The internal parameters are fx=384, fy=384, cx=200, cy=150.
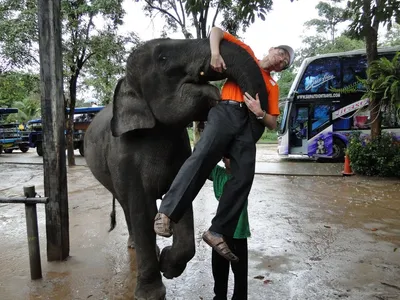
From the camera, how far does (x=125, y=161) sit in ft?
9.24

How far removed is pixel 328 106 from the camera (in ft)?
46.7

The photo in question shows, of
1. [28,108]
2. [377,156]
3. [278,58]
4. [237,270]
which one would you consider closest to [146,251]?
[237,270]

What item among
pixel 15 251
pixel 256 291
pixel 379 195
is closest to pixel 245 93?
pixel 256 291

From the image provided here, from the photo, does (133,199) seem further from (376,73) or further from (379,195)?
(376,73)

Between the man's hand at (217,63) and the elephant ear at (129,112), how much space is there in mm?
626

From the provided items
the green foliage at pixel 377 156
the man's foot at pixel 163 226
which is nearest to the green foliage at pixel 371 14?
the man's foot at pixel 163 226

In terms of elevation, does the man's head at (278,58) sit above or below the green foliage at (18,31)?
below

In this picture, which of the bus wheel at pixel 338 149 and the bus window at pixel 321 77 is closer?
the bus window at pixel 321 77

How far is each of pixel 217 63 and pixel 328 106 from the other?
12969 millimetres

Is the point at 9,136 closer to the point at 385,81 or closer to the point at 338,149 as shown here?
the point at 338,149

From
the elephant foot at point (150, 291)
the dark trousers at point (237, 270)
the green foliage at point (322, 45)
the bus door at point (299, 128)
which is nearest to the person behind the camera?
the dark trousers at point (237, 270)

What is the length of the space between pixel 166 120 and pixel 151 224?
2.79ft

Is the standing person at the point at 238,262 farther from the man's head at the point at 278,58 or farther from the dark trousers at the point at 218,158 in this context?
the man's head at the point at 278,58

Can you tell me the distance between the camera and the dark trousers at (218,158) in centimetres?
224
